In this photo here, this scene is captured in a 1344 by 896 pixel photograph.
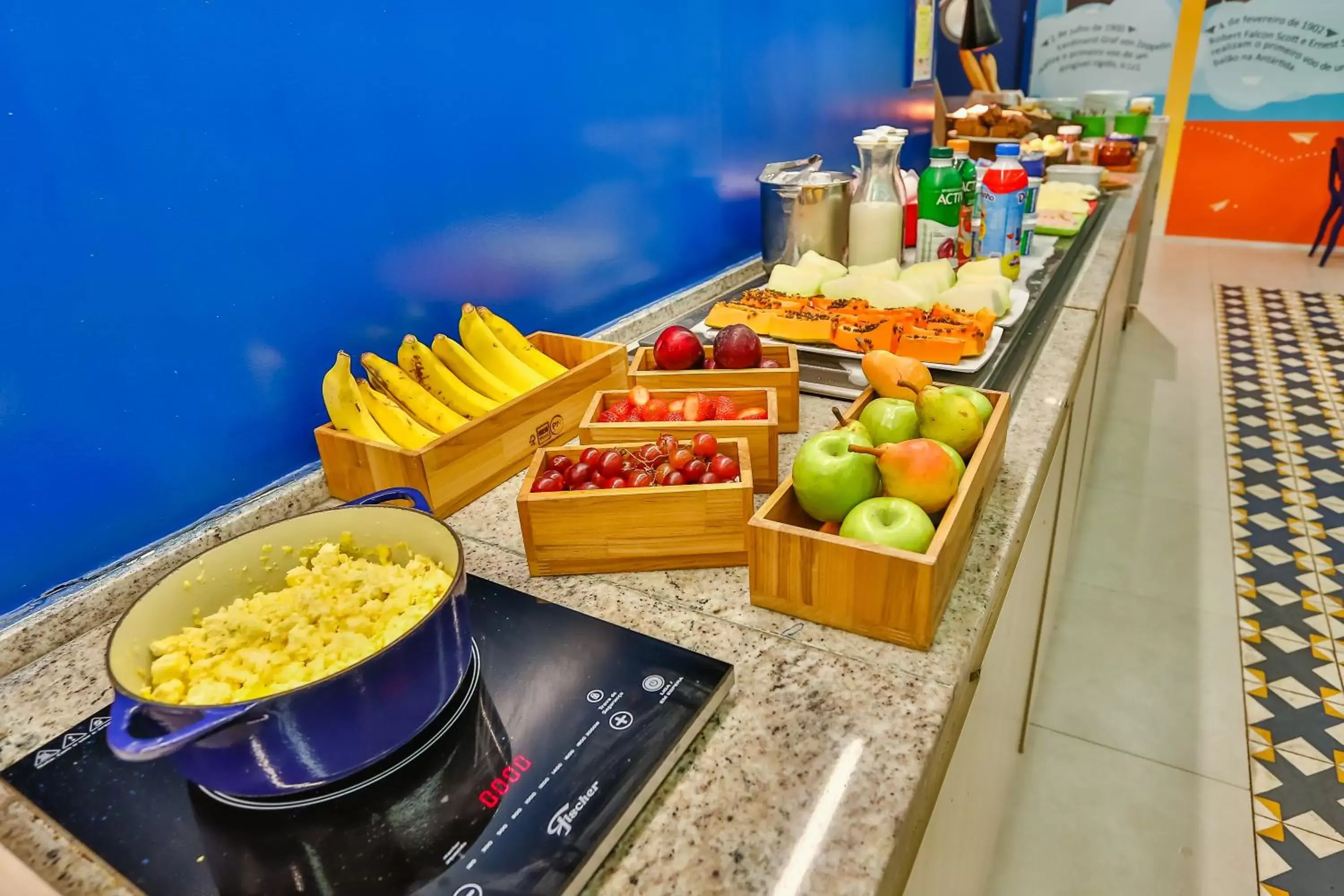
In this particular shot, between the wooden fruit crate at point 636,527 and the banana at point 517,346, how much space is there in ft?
1.11

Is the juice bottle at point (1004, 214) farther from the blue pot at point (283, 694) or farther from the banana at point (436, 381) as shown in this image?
the blue pot at point (283, 694)

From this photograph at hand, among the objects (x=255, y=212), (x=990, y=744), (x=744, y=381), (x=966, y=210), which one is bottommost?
(x=990, y=744)

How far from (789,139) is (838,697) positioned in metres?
1.74

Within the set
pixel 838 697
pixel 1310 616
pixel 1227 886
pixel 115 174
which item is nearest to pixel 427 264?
pixel 115 174

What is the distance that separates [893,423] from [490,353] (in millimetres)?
567

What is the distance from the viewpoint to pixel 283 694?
515 mm

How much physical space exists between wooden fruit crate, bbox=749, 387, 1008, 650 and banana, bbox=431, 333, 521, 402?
18.5 inches

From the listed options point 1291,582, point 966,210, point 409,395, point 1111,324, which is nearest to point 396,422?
point 409,395

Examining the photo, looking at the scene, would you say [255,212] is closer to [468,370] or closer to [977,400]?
[468,370]

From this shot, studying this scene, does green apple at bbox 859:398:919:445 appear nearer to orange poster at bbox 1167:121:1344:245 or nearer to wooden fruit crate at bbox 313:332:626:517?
wooden fruit crate at bbox 313:332:626:517

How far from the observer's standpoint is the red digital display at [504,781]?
0.58 metres

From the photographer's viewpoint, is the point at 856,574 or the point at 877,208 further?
the point at 877,208

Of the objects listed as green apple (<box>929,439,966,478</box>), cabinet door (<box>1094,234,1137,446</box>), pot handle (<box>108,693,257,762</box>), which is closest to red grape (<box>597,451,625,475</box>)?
green apple (<box>929,439,966,478</box>)

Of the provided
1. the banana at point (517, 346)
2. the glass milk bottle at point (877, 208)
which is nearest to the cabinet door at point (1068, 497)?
the glass milk bottle at point (877, 208)
